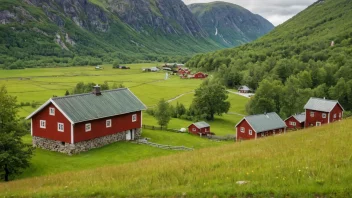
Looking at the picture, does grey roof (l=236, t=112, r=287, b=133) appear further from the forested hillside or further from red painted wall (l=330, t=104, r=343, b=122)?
the forested hillside

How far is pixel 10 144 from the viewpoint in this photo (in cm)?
3052

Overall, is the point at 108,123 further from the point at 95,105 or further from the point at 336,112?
the point at 336,112

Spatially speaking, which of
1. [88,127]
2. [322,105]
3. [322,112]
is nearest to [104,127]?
[88,127]

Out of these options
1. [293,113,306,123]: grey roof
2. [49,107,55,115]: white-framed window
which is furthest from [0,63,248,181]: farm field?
[293,113,306,123]: grey roof

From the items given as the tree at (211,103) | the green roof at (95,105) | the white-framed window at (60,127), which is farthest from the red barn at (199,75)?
the white-framed window at (60,127)

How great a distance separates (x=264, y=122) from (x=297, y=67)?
2461 inches

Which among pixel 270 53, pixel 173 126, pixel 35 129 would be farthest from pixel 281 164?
pixel 270 53

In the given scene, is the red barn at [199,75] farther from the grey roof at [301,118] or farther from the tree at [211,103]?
the grey roof at [301,118]

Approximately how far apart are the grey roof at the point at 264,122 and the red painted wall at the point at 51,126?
28.5 m

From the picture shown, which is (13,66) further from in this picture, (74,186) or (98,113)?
(74,186)

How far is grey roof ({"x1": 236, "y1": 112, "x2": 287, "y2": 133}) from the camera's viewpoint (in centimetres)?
5774

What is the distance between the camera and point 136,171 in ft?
62.1

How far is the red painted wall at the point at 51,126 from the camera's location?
40469 mm

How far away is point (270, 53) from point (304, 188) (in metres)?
150
